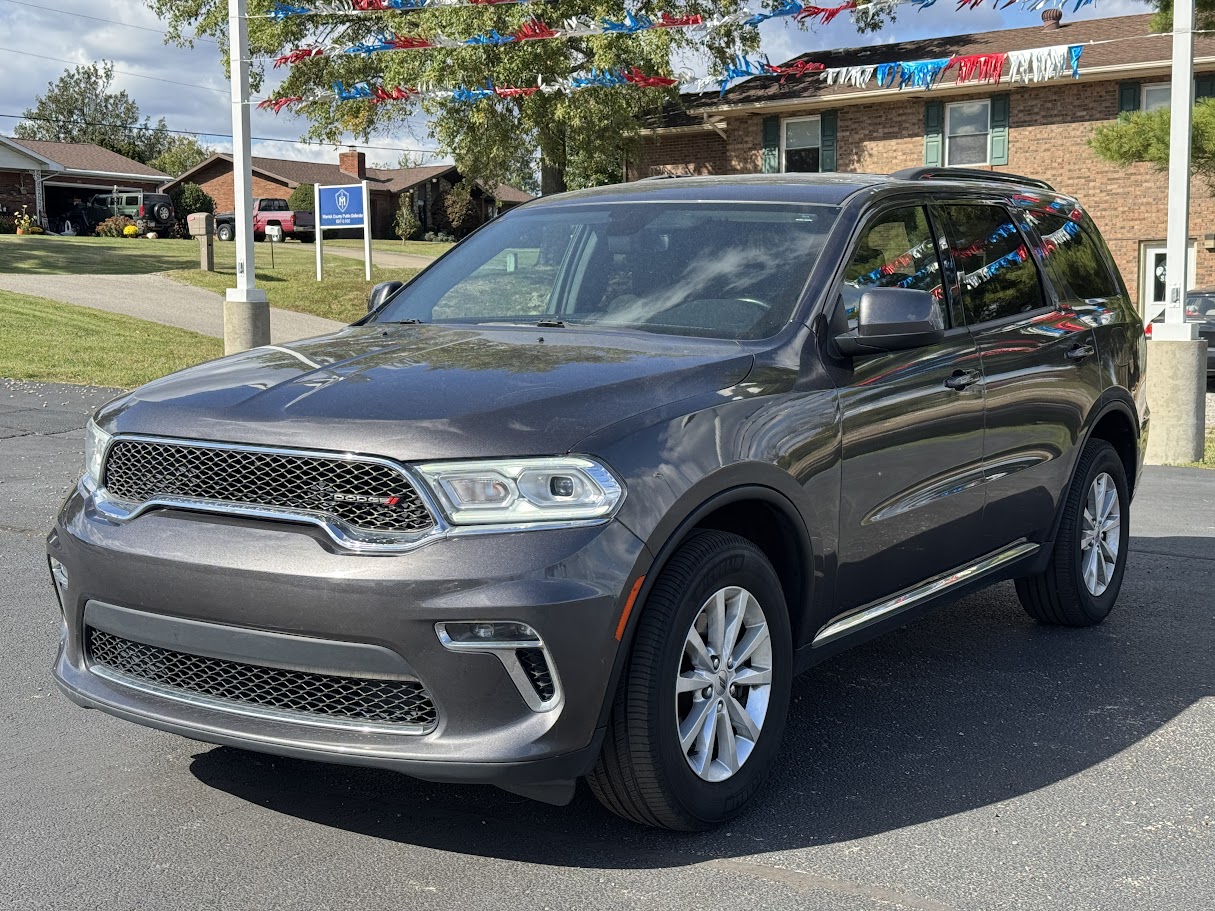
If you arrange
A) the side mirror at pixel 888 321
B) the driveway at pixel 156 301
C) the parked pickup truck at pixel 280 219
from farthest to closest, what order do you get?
1. the parked pickup truck at pixel 280 219
2. the driveway at pixel 156 301
3. the side mirror at pixel 888 321

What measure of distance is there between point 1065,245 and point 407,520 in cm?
396

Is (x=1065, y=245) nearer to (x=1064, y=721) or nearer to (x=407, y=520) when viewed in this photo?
(x=1064, y=721)

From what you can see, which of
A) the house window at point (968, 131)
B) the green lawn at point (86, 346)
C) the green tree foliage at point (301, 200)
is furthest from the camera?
the green tree foliage at point (301, 200)

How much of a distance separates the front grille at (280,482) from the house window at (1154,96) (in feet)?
93.5

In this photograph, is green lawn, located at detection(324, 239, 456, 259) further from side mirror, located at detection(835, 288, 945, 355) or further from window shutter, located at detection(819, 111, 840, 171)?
side mirror, located at detection(835, 288, 945, 355)

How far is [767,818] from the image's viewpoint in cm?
403

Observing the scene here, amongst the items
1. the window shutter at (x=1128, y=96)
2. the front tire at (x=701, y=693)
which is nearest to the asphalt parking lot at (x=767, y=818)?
the front tire at (x=701, y=693)

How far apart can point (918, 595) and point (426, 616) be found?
2253 mm

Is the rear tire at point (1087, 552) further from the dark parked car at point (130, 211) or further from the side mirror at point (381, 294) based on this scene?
the dark parked car at point (130, 211)

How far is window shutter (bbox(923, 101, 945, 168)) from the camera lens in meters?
31.0

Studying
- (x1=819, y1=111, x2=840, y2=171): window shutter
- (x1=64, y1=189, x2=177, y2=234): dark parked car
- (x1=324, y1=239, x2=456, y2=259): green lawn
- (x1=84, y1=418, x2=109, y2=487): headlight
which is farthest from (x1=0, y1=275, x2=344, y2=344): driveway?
(x1=64, y1=189, x2=177, y2=234): dark parked car

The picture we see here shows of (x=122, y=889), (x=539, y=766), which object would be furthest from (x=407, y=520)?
(x=122, y=889)

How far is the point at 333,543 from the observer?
11.1ft

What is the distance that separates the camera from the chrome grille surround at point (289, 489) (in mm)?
3379
